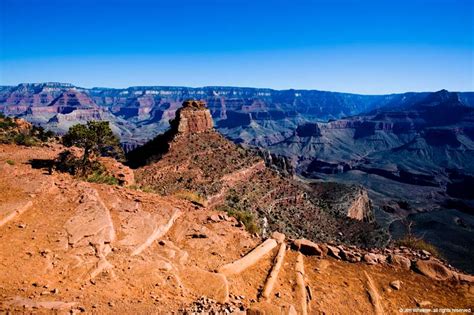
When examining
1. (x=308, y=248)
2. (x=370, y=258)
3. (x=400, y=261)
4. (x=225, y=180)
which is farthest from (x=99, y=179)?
(x=225, y=180)

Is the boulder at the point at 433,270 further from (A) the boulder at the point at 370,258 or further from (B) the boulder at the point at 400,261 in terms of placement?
(A) the boulder at the point at 370,258

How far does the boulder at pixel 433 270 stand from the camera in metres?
16.1

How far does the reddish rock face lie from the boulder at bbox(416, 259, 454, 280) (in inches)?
1732

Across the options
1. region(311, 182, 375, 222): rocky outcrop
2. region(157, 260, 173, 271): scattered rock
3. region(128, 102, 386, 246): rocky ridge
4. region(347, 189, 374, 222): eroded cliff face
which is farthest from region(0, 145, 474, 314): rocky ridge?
region(347, 189, 374, 222): eroded cliff face

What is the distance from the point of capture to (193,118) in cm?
5825

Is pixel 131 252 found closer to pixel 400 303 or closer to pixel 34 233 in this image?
pixel 34 233

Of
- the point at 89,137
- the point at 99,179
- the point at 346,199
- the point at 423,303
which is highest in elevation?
the point at 89,137

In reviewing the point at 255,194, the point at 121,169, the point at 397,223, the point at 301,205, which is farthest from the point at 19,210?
the point at 397,223

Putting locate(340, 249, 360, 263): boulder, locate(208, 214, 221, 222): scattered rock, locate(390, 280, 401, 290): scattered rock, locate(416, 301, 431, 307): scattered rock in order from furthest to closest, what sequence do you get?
locate(208, 214, 221, 222): scattered rock < locate(340, 249, 360, 263): boulder < locate(390, 280, 401, 290): scattered rock < locate(416, 301, 431, 307): scattered rock

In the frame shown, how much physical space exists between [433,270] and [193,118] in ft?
150

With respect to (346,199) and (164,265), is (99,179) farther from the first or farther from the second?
(346,199)

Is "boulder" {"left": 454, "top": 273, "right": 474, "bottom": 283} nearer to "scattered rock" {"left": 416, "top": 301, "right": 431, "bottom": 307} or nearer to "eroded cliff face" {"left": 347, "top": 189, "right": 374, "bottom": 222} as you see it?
"scattered rock" {"left": 416, "top": 301, "right": 431, "bottom": 307}

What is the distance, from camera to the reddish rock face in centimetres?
5709

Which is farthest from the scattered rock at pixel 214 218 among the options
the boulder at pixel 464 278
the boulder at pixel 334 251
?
the boulder at pixel 464 278
